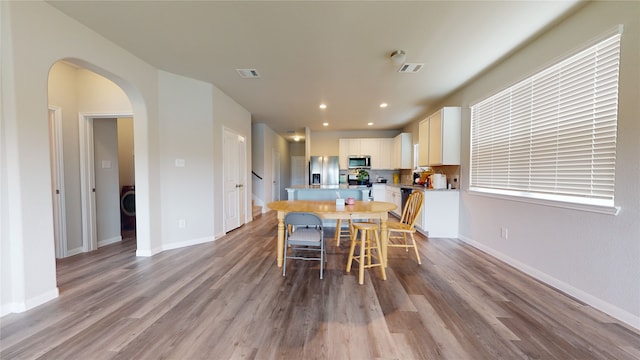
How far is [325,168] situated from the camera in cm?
701

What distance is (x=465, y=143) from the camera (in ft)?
12.4

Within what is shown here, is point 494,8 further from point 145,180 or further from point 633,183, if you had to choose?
point 145,180

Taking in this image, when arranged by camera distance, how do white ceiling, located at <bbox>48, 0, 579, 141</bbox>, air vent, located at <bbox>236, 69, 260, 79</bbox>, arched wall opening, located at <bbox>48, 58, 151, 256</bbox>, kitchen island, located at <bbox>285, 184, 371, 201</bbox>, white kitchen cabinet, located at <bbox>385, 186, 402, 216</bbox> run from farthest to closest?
1. white kitchen cabinet, located at <bbox>385, 186, 402, 216</bbox>
2. kitchen island, located at <bbox>285, 184, 371, 201</bbox>
3. air vent, located at <bbox>236, 69, 260, 79</bbox>
4. arched wall opening, located at <bbox>48, 58, 151, 256</bbox>
5. white ceiling, located at <bbox>48, 0, 579, 141</bbox>

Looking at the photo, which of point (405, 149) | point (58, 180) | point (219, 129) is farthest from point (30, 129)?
point (405, 149)

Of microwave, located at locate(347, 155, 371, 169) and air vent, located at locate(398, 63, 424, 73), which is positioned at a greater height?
air vent, located at locate(398, 63, 424, 73)

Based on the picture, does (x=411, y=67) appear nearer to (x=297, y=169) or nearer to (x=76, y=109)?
(x=76, y=109)

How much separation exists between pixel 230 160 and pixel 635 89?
193 inches

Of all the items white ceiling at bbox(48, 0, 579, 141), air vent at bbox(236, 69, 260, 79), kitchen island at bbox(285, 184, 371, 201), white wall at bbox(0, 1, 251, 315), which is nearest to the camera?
white wall at bbox(0, 1, 251, 315)

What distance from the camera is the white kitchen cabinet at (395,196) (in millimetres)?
5188

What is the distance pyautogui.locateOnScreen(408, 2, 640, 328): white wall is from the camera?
1684 millimetres

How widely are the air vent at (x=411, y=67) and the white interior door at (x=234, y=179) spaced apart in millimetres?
3120

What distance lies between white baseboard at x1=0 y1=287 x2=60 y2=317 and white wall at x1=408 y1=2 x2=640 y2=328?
4645 mm

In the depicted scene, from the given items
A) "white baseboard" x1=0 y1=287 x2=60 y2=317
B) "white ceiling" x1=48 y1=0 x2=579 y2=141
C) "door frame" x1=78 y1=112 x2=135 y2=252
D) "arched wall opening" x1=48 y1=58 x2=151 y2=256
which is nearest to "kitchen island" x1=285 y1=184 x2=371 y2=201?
"white ceiling" x1=48 y1=0 x2=579 y2=141

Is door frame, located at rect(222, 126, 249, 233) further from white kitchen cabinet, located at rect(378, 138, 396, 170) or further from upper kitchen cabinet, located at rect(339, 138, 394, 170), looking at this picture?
white kitchen cabinet, located at rect(378, 138, 396, 170)
